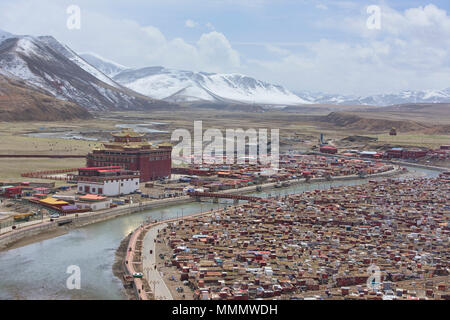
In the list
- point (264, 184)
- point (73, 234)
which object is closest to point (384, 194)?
point (264, 184)

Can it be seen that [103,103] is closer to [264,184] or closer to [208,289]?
[264,184]

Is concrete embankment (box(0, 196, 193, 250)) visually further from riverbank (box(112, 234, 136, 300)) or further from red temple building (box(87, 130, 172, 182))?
red temple building (box(87, 130, 172, 182))

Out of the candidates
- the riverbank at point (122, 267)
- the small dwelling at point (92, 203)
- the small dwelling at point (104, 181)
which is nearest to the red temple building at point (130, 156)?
the small dwelling at point (104, 181)

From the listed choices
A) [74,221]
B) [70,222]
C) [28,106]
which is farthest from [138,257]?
[28,106]

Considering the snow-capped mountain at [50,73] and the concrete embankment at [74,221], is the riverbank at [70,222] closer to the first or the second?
the concrete embankment at [74,221]

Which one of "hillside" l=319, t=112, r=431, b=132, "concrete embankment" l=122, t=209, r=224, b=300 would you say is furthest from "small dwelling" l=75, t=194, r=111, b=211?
"hillside" l=319, t=112, r=431, b=132

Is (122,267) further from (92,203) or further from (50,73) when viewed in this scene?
(50,73)
